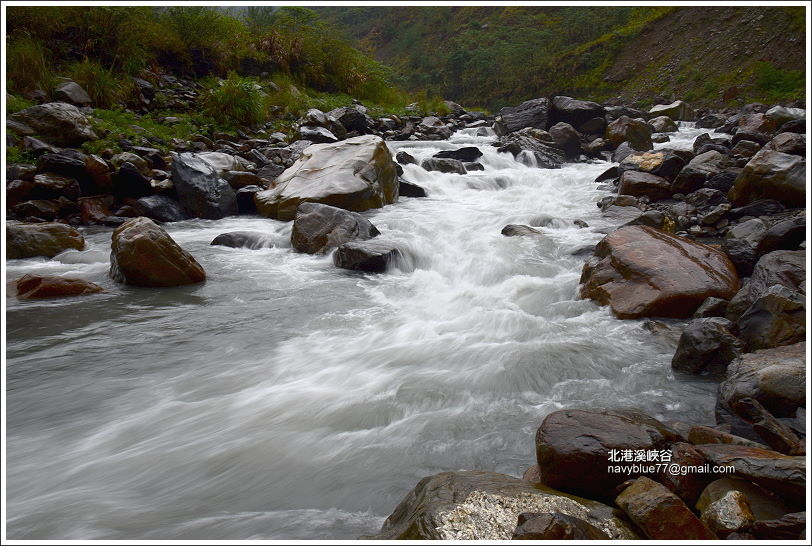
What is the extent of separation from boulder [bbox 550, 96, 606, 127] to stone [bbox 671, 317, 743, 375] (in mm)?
13695

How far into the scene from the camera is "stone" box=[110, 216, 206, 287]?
5.68m

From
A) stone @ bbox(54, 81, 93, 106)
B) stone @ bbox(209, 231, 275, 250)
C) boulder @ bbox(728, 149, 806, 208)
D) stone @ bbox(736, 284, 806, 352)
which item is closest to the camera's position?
stone @ bbox(736, 284, 806, 352)

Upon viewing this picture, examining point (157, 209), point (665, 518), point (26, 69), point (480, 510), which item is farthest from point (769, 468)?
point (26, 69)

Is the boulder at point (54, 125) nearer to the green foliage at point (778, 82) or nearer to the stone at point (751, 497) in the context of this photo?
the stone at point (751, 497)

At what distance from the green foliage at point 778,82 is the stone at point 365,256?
2082cm

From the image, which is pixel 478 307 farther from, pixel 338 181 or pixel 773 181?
pixel 773 181

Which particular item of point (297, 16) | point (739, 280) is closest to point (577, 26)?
point (297, 16)

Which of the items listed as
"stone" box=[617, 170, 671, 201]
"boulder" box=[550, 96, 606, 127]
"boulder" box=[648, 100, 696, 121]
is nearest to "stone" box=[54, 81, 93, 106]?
"stone" box=[617, 170, 671, 201]

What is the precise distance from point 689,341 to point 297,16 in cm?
2102

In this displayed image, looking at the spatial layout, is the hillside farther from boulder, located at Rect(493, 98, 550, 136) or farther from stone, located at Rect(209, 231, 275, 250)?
stone, located at Rect(209, 231, 275, 250)

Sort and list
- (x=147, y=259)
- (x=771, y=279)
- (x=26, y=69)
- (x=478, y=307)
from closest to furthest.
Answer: (x=771, y=279) → (x=478, y=307) → (x=147, y=259) → (x=26, y=69)

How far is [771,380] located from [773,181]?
5.08 metres

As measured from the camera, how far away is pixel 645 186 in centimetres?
882

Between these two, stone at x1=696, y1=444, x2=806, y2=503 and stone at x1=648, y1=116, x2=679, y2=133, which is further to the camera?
stone at x1=648, y1=116, x2=679, y2=133
